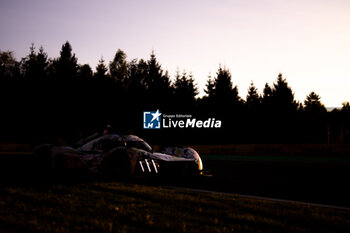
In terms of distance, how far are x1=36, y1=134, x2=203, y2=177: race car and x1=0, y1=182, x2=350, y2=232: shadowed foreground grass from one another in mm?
1066

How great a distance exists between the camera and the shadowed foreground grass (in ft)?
15.3

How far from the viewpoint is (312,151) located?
22672 mm

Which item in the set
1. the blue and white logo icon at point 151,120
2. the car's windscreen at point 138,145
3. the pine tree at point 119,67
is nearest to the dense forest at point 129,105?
the blue and white logo icon at point 151,120

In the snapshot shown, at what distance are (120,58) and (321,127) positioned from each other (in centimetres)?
4702

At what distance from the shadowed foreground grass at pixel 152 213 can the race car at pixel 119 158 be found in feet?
3.50

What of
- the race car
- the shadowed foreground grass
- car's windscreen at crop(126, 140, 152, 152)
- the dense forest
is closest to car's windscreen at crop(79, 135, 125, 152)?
the race car

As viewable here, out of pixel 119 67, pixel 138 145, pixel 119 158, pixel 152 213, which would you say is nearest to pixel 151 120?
pixel 138 145

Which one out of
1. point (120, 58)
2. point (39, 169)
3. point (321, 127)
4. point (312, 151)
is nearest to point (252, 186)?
point (39, 169)

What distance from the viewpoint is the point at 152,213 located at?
556 centimetres

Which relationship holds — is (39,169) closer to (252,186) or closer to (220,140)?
(252,186)

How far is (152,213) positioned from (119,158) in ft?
12.0

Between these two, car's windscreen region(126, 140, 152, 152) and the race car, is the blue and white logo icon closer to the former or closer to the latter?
the race car

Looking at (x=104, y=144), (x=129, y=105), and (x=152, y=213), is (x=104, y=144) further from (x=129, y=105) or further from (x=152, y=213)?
(x=129, y=105)

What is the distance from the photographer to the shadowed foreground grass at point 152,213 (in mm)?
4652
